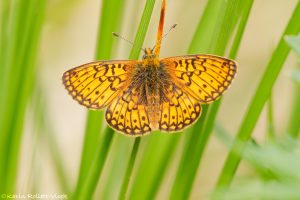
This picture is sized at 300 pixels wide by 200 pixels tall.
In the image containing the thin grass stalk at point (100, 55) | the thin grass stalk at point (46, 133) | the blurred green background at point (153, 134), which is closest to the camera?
the blurred green background at point (153, 134)

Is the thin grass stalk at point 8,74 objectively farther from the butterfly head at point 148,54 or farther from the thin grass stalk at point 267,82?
the thin grass stalk at point 267,82

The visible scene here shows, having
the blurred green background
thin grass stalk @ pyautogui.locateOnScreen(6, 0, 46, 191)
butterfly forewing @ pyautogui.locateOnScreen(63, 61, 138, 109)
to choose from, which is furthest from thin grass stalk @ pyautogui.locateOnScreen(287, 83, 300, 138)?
thin grass stalk @ pyautogui.locateOnScreen(6, 0, 46, 191)

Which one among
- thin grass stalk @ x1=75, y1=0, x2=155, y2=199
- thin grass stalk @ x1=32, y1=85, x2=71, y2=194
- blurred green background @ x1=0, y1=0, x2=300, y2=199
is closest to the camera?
blurred green background @ x1=0, y1=0, x2=300, y2=199

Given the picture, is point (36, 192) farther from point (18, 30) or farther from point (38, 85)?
point (18, 30)

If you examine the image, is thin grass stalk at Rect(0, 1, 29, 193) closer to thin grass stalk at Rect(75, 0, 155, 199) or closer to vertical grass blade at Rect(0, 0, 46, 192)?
vertical grass blade at Rect(0, 0, 46, 192)

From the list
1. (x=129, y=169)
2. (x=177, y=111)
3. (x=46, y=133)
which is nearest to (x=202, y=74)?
(x=177, y=111)

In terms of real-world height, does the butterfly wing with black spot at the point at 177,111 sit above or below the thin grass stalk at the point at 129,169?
above

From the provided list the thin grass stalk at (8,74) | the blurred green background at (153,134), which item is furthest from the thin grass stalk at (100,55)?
the thin grass stalk at (8,74)
